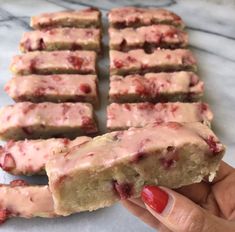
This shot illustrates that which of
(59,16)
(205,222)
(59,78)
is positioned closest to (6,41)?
(59,16)

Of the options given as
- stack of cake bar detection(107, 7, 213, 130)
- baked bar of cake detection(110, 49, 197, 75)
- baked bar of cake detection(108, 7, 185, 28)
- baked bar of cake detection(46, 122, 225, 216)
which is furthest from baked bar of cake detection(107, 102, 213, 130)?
baked bar of cake detection(46, 122, 225, 216)

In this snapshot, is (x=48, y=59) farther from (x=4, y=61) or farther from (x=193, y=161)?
(x=193, y=161)

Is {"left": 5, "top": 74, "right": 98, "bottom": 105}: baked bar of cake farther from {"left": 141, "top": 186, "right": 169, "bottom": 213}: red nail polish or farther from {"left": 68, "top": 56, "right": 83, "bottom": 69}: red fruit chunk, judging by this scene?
{"left": 141, "top": 186, "right": 169, "bottom": 213}: red nail polish

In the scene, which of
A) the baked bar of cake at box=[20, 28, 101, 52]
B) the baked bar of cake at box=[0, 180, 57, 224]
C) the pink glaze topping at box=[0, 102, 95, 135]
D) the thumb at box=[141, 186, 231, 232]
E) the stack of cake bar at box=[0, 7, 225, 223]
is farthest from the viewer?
the baked bar of cake at box=[20, 28, 101, 52]

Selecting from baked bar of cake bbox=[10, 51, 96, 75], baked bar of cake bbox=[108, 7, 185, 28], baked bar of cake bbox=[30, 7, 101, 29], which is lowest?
baked bar of cake bbox=[10, 51, 96, 75]

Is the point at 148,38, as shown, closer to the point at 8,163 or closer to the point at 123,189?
the point at 8,163

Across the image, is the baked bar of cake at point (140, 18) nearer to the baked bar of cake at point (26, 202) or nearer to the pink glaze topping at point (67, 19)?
the pink glaze topping at point (67, 19)

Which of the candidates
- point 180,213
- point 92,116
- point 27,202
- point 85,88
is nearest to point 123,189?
point 180,213

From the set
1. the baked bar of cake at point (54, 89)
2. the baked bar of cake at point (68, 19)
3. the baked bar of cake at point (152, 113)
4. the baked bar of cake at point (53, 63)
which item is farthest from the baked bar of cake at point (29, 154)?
the baked bar of cake at point (68, 19)

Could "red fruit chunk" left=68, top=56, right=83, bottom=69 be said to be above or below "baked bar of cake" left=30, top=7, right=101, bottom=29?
below
